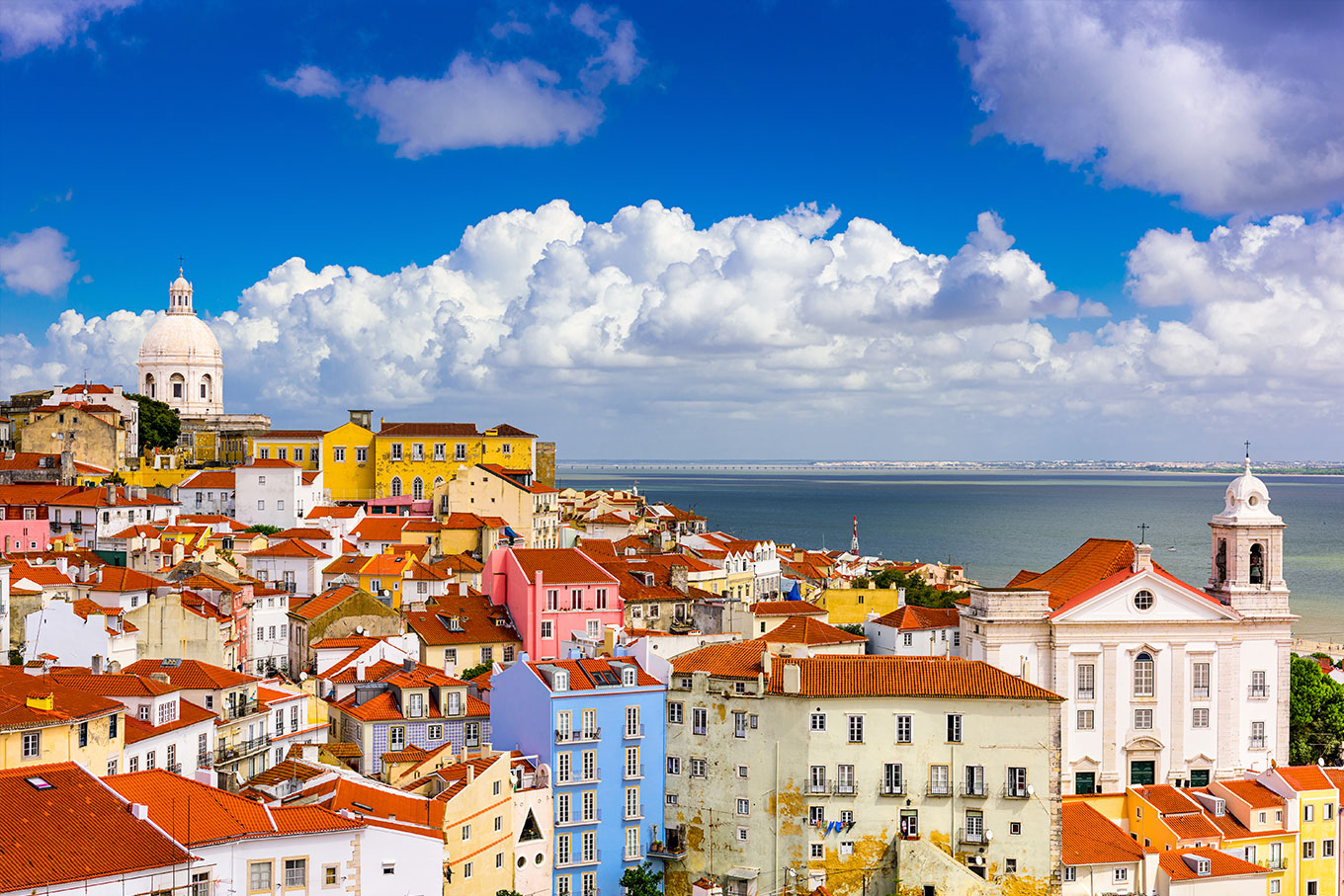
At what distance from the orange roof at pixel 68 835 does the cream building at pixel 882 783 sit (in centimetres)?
1589

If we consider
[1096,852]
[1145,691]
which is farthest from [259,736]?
[1145,691]

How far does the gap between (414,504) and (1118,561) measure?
44446mm

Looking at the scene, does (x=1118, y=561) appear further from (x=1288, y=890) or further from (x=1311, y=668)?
(x=1288, y=890)

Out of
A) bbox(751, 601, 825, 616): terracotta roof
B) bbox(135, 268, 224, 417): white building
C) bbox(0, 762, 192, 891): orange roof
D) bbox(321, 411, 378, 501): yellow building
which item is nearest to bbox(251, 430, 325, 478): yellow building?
bbox(321, 411, 378, 501): yellow building

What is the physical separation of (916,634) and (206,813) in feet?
92.2

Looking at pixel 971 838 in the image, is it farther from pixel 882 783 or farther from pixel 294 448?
pixel 294 448

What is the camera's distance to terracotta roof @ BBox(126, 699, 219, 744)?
31406 millimetres

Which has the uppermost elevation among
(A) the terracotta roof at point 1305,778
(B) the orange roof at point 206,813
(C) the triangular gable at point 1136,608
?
(C) the triangular gable at point 1136,608

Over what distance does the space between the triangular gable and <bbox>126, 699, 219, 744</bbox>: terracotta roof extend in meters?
26.6

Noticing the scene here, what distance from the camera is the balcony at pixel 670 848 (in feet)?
118

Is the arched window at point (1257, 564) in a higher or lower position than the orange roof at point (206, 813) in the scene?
higher

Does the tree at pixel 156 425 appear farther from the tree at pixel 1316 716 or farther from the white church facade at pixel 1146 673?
the tree at pixel 1316 716

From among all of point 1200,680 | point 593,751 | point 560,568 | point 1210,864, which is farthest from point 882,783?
point 560,568

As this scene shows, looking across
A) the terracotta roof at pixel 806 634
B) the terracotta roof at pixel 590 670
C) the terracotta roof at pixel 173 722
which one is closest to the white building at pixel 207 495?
the terracotta roof at pixel 806 634
